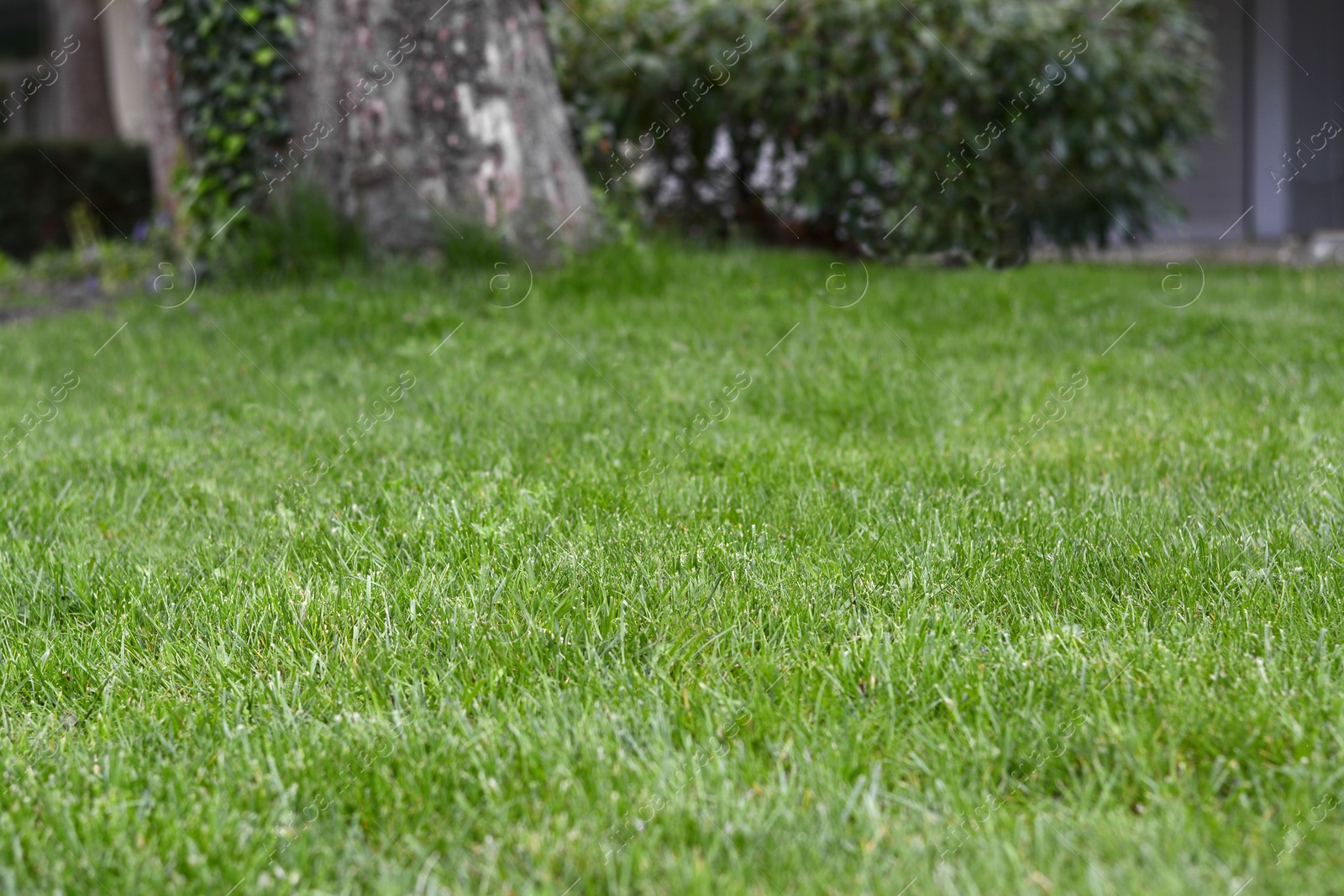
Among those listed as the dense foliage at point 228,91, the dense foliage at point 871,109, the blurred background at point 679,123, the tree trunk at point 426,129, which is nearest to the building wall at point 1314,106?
the blurred background at point 679,123

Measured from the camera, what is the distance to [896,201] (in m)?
7.34

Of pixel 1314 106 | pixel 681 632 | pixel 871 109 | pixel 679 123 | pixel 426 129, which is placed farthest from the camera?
pixel 1314 106

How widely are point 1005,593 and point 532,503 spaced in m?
1.15

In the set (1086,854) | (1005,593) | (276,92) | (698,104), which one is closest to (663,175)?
(698,104)

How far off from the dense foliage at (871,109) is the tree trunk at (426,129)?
3.12 ft

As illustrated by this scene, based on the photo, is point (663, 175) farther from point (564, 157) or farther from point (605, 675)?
point (605, 675)

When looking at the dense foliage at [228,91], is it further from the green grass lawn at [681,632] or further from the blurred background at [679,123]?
the green grass lawn at [681,632]

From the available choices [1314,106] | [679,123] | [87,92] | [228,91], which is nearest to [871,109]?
[679,123]

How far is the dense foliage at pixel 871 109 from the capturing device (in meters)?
7.18

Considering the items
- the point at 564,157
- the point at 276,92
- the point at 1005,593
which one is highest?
the point at 276,92

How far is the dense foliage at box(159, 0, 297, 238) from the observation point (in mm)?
6211

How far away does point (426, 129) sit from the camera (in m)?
5.93

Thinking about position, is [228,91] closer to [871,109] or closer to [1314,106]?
[871,109]

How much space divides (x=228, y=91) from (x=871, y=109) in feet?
12.9
